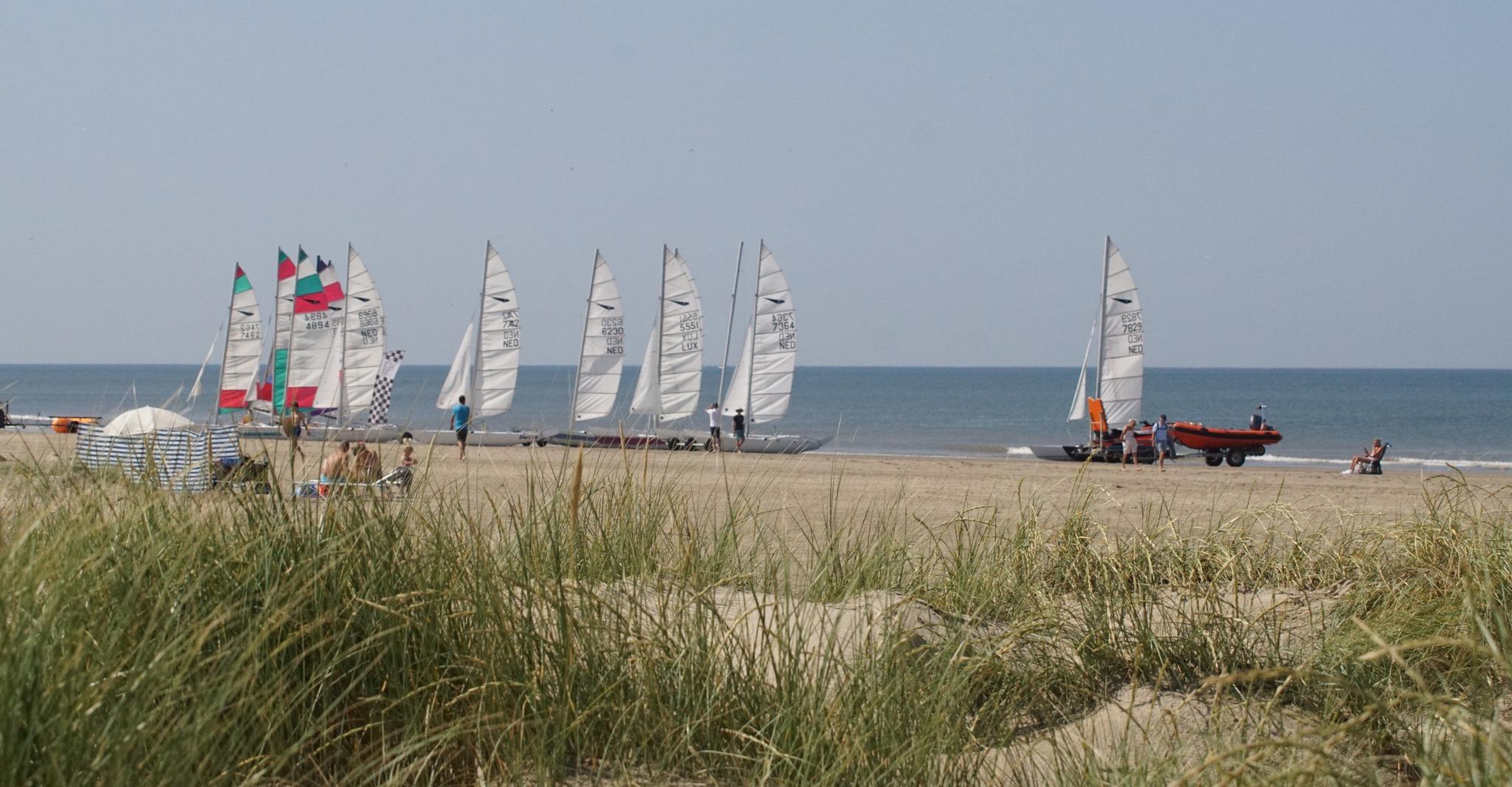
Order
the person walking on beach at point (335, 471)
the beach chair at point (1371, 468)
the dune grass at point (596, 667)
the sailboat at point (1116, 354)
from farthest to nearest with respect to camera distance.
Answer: the sailboat at point (1116, 354) < the beach chair at point (1371, 468) < the person walking on beach at point (335, 471) < the dune grass at point (596, 667)

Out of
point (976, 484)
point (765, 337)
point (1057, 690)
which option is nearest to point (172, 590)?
point (1057, 690)

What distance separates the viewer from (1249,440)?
3084 cm

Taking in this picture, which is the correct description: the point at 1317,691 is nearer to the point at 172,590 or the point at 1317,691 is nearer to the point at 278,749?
the point at 278,749

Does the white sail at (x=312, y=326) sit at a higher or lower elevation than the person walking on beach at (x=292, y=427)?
higher

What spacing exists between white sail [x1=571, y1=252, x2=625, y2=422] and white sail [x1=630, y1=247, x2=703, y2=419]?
906 millimetres

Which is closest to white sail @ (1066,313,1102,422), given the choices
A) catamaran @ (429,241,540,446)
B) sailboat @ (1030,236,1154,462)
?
sailboat @ (1030,236,1154,462)

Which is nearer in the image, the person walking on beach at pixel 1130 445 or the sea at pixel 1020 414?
the person walking on beach at pixel 1130 445

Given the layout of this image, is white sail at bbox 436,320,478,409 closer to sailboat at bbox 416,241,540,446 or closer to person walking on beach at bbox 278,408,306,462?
sailboat at bbox 416,241,540,446

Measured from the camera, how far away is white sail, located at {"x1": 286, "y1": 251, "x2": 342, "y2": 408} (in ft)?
123

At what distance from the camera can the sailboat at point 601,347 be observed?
118ft

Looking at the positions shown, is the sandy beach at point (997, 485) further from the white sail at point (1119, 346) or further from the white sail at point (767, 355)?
the white sail at point (767, 355)

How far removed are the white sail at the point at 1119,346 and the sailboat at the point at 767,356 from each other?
8370mm

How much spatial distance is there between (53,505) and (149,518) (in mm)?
376

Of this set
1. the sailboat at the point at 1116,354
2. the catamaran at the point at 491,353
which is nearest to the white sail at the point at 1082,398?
the sailboat at the point at 1116,354
